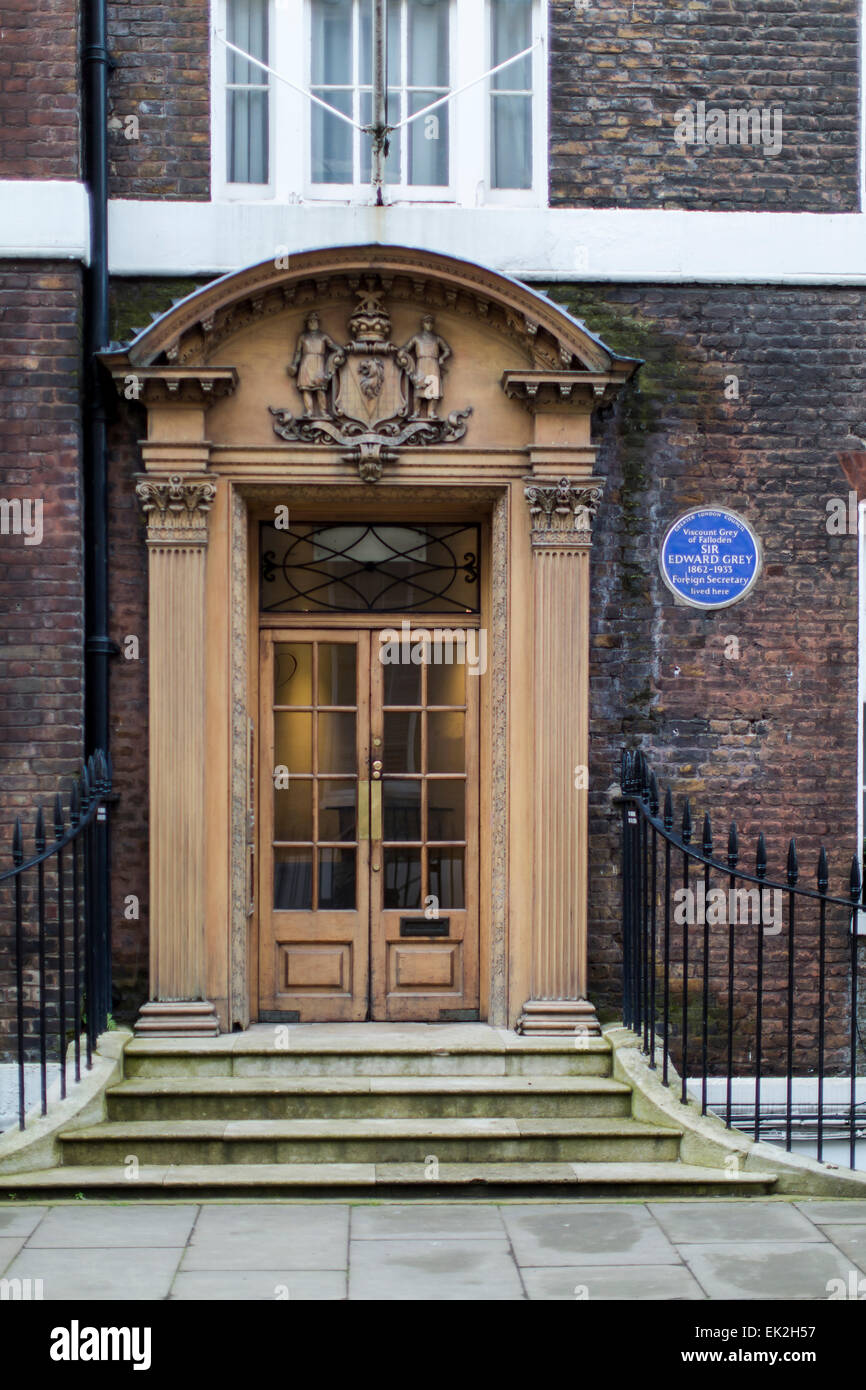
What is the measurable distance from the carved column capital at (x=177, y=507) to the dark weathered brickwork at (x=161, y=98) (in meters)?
1.57

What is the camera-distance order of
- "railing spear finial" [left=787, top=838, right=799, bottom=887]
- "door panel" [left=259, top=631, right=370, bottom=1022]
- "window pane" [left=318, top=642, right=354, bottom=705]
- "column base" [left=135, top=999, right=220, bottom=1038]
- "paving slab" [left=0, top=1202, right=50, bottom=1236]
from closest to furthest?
1. "paving slab" [left=0, top=1202, right=50, bottom=1236]
2. "railing spear finial" [left=787, top=838, right=799, bottom=887]
3. "column base" [left=135, top=999, right=220, bottom=1038]
4. "door panel" [left=259, top=631, right=370, bottom=1022]
5. "window pane" [left=318, top=642, right=354, bottom=705]

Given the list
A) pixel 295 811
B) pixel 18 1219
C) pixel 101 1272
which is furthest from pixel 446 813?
pixel 101 1272

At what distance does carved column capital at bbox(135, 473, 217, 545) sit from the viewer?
23.3 feet

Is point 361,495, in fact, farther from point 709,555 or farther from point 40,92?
point 40,92

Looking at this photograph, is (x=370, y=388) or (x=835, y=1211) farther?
(x=370, y=388)

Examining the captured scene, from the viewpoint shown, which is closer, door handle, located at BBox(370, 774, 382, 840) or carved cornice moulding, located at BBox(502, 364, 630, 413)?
carved cornice moulding, located at BBox(502, 364, 630, 413)

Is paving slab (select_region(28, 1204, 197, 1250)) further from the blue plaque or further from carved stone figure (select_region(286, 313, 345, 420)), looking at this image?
the blue plaque

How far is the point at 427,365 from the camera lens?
7254 millimetres

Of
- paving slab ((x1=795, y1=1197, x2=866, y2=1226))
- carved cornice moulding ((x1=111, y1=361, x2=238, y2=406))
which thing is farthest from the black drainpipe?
paving slab ((x1=795, y1=1197, x2=866, y2=1226))

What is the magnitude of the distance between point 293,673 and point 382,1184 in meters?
2.84

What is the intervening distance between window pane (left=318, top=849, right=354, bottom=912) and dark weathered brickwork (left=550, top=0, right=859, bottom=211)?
371 centimetres

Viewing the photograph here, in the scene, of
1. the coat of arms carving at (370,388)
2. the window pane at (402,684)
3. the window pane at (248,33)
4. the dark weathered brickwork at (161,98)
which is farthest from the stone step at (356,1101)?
the window pane at (248,33)

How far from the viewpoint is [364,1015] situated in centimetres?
759

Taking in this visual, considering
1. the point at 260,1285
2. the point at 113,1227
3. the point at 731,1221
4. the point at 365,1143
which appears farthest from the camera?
the point at 365,1143
